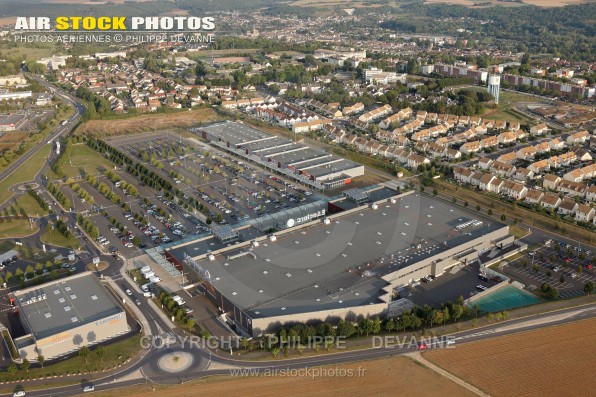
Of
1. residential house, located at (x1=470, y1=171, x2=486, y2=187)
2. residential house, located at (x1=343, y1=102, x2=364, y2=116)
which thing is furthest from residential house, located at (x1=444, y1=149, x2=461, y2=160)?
residential house, located at (x1=343, y1=102, x2=364, y2=116)

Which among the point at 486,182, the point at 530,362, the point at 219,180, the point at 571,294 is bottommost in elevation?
the point at 530,362

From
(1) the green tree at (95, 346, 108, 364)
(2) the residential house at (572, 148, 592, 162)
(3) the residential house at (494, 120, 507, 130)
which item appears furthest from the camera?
(3) the residential house at (494, 120, 507, 130)

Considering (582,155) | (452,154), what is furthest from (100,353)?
(582,155)

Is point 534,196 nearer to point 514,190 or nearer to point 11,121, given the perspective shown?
point 514,190

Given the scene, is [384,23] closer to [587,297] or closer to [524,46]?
[524,46]

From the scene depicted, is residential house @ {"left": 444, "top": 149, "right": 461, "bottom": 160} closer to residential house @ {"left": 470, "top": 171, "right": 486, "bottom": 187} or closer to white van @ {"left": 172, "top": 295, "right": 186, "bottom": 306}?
residential house @ {"left": 470, "top": 171, "right": 486, "bottom": 187}

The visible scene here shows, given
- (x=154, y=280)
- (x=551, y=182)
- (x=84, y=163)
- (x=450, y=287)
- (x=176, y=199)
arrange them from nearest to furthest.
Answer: (x=450, y=287)
(x=154, y=280)
(x=176, y=199)
(x=551, y=182)
(x=84, y=163)

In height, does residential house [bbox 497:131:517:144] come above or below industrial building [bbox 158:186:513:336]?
above
